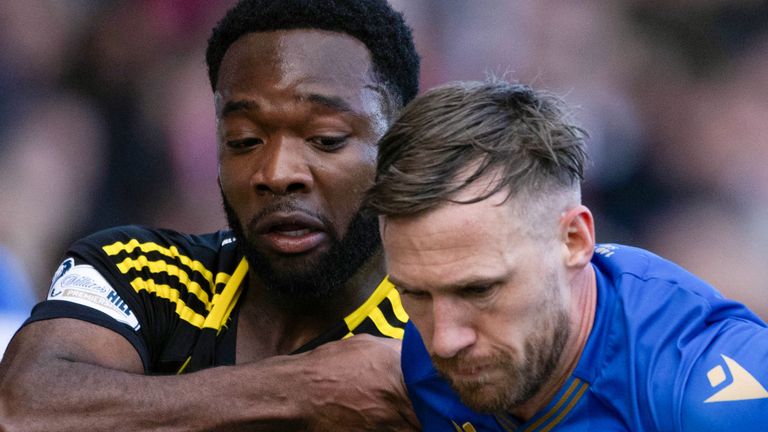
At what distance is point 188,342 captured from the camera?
3326 mm

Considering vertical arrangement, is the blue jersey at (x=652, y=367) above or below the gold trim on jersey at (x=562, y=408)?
above

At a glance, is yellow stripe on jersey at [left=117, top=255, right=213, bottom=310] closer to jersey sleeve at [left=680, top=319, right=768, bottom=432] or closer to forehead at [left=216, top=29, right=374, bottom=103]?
forehead at [left=216, top=29, right=374, bottom=103]

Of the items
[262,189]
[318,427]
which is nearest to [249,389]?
[318,427]

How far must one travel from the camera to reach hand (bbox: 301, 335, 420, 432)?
2930mm

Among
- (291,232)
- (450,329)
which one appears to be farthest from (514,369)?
(291,232)

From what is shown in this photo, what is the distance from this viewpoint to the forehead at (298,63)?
3.27 meters

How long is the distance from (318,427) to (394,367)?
244 mm

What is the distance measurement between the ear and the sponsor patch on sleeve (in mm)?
1262

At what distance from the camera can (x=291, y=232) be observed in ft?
10.6

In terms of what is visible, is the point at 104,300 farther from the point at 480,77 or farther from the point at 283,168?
the point at 480,77

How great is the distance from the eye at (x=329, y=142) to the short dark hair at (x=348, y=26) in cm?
26

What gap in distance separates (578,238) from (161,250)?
1.37 metres

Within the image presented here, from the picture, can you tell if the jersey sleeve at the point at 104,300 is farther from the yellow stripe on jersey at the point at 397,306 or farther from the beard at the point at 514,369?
the beard at the point at 514,369

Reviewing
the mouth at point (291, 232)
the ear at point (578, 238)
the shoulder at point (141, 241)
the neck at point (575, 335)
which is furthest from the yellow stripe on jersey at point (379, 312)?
the ear at point (578, 238)
